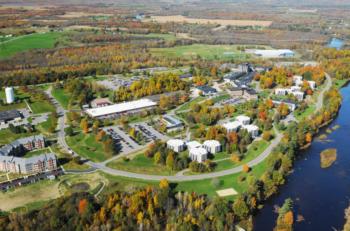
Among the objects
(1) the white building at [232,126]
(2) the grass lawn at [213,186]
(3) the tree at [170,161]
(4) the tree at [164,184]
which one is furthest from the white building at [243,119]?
(4) the tree at [164,184]

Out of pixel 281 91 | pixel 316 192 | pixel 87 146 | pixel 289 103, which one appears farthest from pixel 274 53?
pixel 87 146

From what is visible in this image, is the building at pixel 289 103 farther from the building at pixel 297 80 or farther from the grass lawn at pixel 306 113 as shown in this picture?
the building at pixel 297 80

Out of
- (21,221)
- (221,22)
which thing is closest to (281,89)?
(21,221)

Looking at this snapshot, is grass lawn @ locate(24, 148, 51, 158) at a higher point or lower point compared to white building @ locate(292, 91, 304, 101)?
lower

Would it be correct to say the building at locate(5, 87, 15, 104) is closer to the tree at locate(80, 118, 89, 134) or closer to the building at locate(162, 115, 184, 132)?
the tree at locate(80, 118, 89, 134)

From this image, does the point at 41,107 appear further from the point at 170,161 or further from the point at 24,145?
the point at 170,161

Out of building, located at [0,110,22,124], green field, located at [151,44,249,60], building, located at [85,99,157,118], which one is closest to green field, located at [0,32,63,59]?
green field, located at [151,44,249,60]
